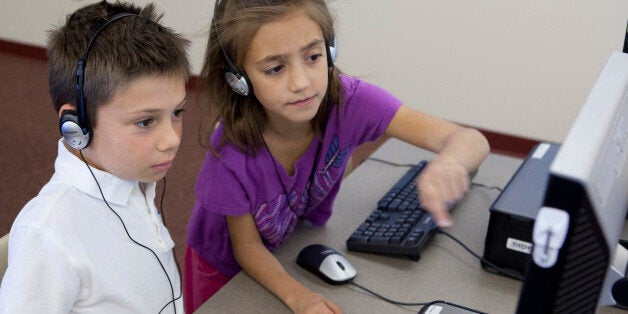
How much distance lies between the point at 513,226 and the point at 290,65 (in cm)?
45

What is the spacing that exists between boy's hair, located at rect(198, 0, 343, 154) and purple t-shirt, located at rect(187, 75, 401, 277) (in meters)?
0.02

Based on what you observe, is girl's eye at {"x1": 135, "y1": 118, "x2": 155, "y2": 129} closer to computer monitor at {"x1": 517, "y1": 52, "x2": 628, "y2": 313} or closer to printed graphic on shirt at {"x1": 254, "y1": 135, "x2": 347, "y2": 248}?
printed graphic on shirt at {"x1": 254, "y1": 135, "x2": 347, "y2": 248}

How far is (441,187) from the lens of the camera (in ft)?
2.60

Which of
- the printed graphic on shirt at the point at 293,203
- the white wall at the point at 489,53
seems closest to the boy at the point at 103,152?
the printed graphic on shirt at the point at 293,203

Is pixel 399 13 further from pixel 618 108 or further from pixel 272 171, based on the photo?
pixel 618 108

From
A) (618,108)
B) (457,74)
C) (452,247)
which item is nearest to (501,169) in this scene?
(452,247)

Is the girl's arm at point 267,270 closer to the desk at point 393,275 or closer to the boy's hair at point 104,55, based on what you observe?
the desk at point 393,275

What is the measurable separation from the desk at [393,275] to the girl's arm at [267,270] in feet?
0.06

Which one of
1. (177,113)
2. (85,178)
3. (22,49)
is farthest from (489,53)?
(22,49)

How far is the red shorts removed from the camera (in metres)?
1.33

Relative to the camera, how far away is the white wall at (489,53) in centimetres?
267

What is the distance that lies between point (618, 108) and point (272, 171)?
0.67 m

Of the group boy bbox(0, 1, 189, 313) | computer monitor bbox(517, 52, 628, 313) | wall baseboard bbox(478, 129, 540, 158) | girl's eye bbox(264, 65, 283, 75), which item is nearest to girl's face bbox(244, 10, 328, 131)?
girl's eye bbox(264, 65, 283, 75)

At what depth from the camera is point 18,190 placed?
2.64m
